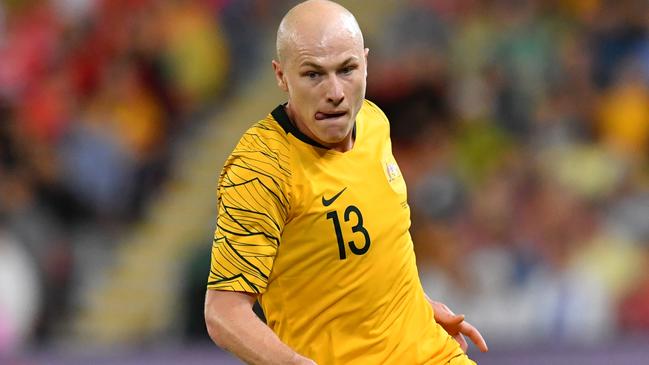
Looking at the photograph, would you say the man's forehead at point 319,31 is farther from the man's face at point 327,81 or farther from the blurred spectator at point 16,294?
the blurred spectator at point 16,294

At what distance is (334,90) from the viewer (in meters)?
3.59

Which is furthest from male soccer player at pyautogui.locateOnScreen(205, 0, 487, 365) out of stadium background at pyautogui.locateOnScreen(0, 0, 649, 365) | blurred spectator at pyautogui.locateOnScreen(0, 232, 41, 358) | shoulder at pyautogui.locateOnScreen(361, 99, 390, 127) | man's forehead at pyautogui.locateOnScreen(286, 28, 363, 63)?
blurred spectator at pyautogui.locateOnScreen(0, 232, 41, 358)

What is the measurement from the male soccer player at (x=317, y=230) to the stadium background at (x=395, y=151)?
3592mm

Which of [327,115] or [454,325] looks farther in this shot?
[454,325]

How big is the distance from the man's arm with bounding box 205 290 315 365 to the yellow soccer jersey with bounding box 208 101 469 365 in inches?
1.5

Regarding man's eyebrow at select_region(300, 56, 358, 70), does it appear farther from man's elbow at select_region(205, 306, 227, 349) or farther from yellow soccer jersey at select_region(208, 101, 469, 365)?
man's elbow at select_region(205, 306, 227, 349)

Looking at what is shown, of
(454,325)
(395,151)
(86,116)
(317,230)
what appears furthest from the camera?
(86,116)

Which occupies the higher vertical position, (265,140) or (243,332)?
(265,140)

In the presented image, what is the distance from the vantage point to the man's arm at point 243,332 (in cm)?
338

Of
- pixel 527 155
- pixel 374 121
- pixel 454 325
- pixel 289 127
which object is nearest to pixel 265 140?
pixel 289 127

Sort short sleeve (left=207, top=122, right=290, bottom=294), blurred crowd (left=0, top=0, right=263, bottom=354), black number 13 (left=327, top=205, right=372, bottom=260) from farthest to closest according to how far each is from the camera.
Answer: blurred crowd (left=0, top=0, right=263, bottom=354) < black number 13 (left=327, top=205, right=372, bottom=260) < short sleeve (left=207, top=122, right=290, bottom=294)

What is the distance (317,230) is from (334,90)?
44 cm

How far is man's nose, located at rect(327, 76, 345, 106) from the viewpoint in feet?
11.8

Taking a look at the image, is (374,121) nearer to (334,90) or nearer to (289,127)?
(289,127)
